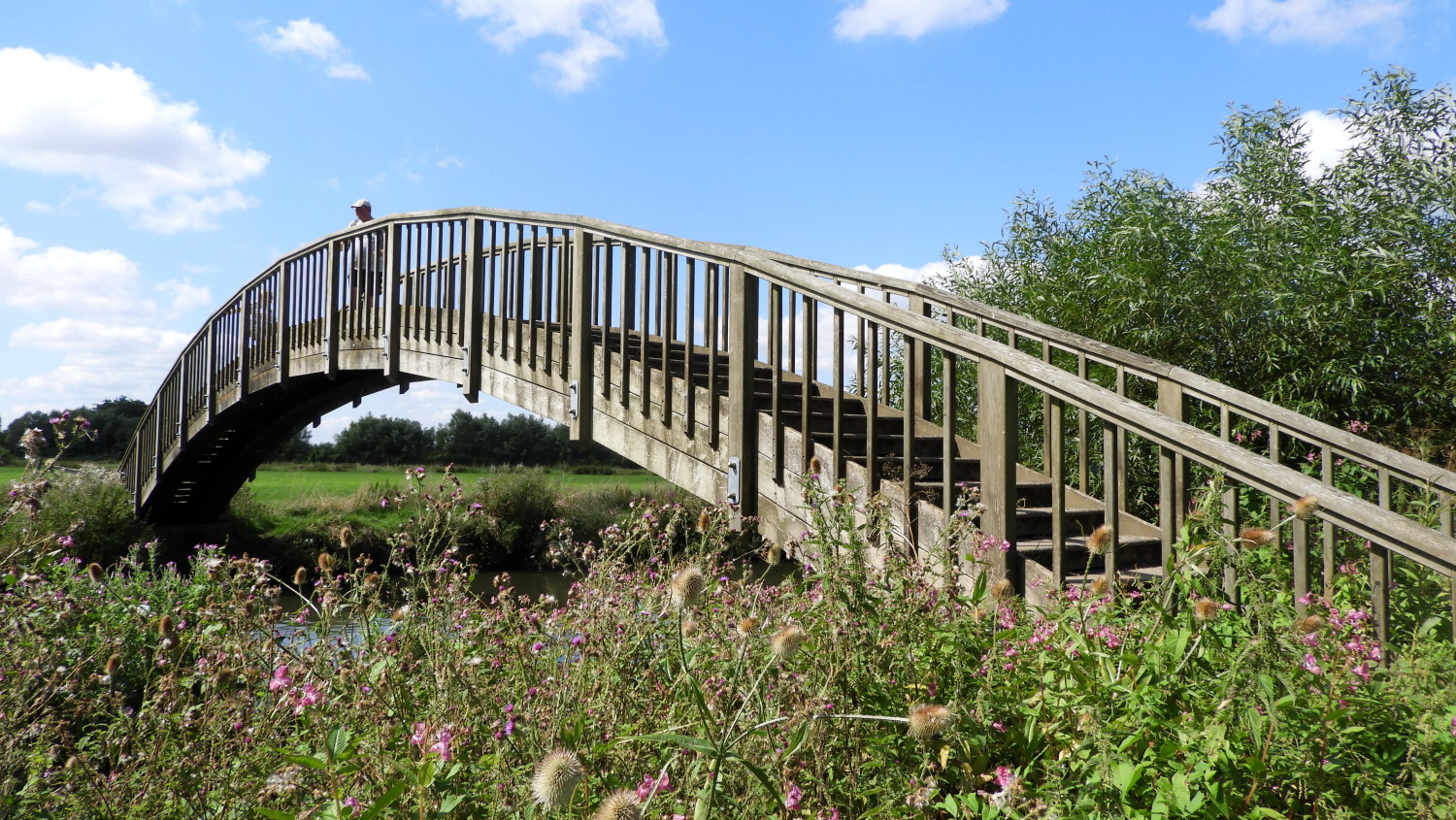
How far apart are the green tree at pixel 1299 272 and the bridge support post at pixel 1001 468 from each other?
607 centimetres

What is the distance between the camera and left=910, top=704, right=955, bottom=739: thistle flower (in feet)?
4.75

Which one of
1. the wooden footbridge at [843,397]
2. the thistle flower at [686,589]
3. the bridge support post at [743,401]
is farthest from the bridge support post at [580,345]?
the thistle flower at [686,589]

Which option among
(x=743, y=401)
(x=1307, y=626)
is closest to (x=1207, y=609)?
(x=1307, y=626)

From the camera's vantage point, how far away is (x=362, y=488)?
20.3m

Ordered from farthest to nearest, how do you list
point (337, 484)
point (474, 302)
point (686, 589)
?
1. point (337, 484)
2. point (474, 302)
3. point (686, 589)

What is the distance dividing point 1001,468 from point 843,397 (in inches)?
84.7

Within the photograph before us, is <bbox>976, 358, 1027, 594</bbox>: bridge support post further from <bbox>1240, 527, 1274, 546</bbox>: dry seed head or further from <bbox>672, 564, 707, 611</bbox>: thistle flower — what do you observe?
<bbox>672, 564, 707, 611</bbox>: thistle flower

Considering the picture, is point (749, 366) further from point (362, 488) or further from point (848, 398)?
point (362, 488)

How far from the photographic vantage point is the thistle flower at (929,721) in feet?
4.75

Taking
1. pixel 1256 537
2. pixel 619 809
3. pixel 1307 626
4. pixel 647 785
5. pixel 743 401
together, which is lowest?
pixel 647 785

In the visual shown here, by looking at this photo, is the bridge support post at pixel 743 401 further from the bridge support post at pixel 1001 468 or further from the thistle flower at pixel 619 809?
the thistle flower at pixel 619 809

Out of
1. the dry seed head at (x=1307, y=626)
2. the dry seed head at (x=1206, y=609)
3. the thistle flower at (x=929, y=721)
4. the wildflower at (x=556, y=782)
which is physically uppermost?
the dry seed head at (x=1206, y=609)

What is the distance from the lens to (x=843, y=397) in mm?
5504

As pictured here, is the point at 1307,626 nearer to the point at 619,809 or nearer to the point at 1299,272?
the point at 619,809
